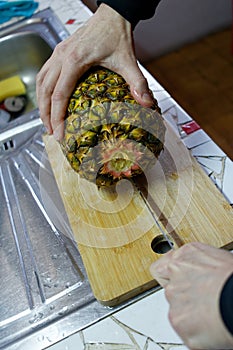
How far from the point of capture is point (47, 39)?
4.16 feet

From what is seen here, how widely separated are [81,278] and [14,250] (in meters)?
0.15

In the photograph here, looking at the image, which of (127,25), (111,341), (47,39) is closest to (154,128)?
(127,25)

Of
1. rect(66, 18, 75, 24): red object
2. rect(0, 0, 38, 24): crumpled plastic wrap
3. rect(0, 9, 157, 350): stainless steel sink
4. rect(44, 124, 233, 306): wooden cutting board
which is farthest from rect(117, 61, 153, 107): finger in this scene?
rect(0, 0, 38, 24): crumpled plastic wrap

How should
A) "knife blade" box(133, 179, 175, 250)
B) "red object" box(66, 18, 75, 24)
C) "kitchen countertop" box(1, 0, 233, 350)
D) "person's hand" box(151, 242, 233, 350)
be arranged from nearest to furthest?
"person's hand" box(151, 242, 233, 350) < "kitchen countertop" box(1, 0, 233, 350) < "knife blade" box(133, 179, 175, 250) < "red object" box(66, 18, 75, 24)

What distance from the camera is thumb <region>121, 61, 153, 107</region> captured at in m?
→ 0.78

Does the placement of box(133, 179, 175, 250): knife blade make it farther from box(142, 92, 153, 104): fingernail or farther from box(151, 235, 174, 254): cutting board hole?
box(142, 92, 153, 104): fingernail

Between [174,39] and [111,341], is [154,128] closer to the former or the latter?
[111,341]

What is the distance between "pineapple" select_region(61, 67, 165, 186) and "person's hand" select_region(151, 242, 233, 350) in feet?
0.78

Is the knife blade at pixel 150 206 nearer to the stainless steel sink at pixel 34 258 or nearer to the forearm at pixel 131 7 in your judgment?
the stainless steel sink at pixel 34 258

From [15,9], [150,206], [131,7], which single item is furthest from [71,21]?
[150,206]

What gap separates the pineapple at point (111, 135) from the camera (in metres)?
0.78

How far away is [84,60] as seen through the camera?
0.87m

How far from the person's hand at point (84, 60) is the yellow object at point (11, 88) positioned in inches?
16.3

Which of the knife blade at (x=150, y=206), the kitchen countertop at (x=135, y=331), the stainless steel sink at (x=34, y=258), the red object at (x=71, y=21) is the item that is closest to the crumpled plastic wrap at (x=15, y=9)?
the red object at (x=71, y=21)
